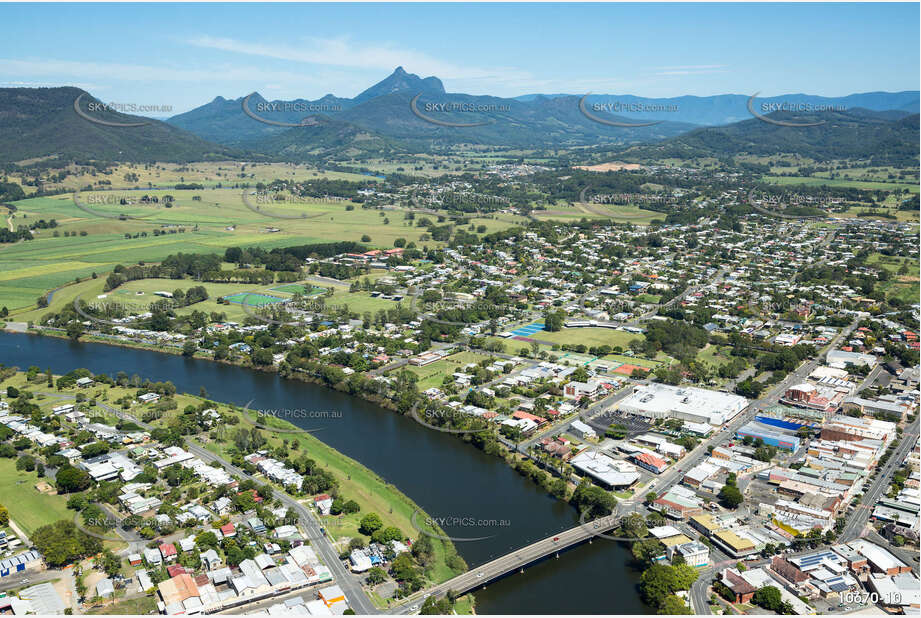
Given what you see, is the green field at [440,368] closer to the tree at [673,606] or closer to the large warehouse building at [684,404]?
the large warehouse building at [684,404]

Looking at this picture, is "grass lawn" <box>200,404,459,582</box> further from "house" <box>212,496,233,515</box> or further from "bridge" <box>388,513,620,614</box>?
"house" <box>212,496,233,515</box>

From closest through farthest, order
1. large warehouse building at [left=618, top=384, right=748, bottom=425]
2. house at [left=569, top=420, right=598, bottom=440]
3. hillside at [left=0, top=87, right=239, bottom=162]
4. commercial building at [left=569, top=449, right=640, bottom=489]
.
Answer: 1. commercial building at [left=569, top=449, right=640, bottom=489]
2. house at [left=569, top=420, right=598, bottom=440]
3. large warehouse building at [left=618, top=384, right=748, bottom=425]
4. hillside at [left=0, top=87, right=239, bottom=162]

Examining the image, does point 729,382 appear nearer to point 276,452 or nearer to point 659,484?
point 659,484

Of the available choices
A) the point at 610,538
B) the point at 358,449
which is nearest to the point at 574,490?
the point at 610,538

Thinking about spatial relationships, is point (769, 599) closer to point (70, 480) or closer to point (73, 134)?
point (70, 480)

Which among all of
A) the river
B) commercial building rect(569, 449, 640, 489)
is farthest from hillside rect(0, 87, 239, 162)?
commercial building rect(569, 449, 640, 489)

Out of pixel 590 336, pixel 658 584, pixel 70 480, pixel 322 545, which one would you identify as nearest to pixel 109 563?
pixel 70 480

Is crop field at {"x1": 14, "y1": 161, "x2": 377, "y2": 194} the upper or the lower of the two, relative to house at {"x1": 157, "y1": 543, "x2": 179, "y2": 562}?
upper
